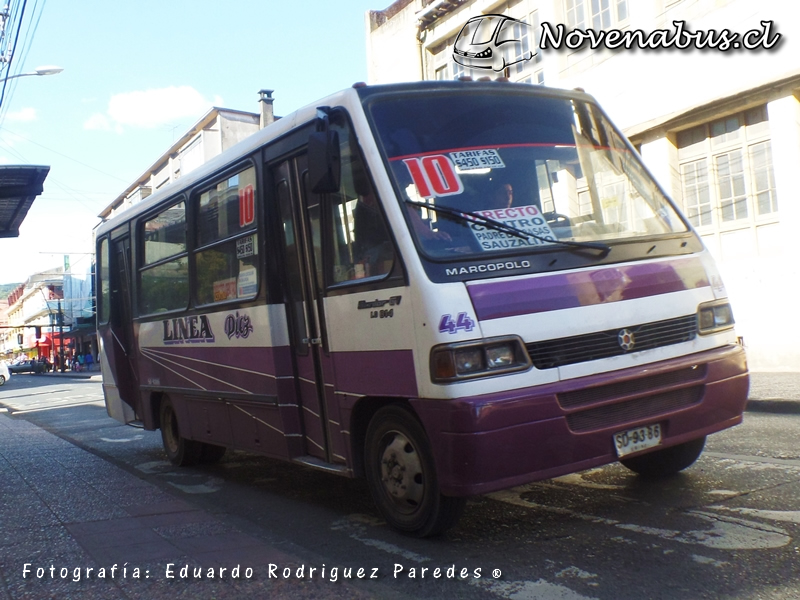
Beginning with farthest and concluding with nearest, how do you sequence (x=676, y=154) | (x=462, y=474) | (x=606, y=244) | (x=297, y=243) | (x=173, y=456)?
1. (x=676, y=154)
2. (x=173, y=456)
3. (x=297, y=243)
4. (x=606, y=244)
5. (x=462, y=474)

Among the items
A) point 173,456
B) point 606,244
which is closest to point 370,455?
point 606,244

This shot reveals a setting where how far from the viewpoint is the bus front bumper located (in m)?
4.25

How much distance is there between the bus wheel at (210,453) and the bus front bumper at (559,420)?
4.73m

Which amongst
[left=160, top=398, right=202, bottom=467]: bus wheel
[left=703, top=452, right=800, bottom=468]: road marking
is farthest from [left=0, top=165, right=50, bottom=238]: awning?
[left=703, top=452, right=800, bottom=468]: road marking

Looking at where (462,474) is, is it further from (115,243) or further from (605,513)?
(115,243)

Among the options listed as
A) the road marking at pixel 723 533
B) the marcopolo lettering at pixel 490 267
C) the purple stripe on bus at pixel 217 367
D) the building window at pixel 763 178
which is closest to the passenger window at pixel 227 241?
the purple stripe on bus at pixel 217 367

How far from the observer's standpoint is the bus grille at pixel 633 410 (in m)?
4.48

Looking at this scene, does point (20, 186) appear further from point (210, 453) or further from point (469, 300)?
point (469, 300)

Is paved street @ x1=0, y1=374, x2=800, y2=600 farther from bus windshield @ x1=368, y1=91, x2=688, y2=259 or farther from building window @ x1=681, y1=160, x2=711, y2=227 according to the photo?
building window @ x1=681, y1=160, x2=711, y2=227

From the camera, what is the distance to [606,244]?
192 inches

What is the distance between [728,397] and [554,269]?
138 centimetres

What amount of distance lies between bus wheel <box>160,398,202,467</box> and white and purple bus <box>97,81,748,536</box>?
245 cm

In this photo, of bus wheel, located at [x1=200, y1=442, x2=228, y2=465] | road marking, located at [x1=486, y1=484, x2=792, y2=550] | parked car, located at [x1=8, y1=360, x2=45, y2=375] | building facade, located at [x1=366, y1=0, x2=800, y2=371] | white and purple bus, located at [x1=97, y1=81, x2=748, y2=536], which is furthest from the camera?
parked car, located at [x1=8, y1=360, x2=45, y2=375]

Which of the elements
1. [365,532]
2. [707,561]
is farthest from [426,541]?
[707,561]
